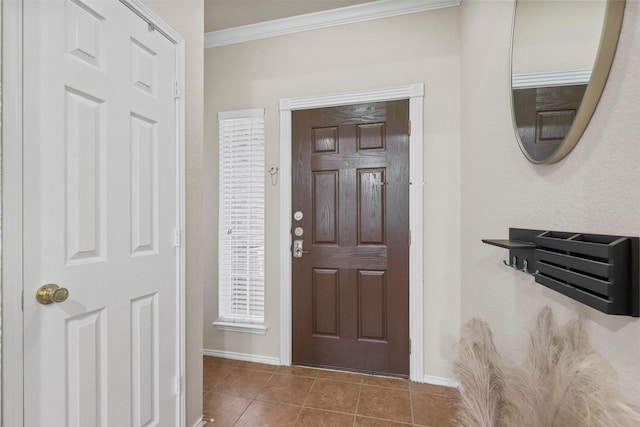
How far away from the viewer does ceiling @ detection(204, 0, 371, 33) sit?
2.24m

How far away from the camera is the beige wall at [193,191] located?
158 cm

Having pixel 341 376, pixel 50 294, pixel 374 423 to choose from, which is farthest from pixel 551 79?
pixel 341 376

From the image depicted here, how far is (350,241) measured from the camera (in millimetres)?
2330

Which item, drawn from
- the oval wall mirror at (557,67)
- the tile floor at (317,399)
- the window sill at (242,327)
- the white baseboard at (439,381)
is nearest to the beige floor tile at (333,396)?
the tile floor at (317,399)

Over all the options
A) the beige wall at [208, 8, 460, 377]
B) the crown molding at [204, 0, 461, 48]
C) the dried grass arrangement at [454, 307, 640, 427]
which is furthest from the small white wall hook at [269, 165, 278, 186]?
the dried grass arrangement at [454, 307, 640, 427]

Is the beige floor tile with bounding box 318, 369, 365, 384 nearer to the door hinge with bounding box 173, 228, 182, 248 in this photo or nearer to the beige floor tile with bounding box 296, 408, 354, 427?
the beige floor tile with bounding box 296, 408, 354, 427

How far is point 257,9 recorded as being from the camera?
232cm

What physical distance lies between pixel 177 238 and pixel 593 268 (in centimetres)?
157

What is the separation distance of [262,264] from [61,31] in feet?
6.24

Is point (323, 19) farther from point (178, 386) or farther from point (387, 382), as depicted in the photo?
point (387, 382)

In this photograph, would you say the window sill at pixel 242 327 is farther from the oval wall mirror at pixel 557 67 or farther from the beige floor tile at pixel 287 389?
the oval wall mirror at pixel 557 67

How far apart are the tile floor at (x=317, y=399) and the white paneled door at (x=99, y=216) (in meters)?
0.54

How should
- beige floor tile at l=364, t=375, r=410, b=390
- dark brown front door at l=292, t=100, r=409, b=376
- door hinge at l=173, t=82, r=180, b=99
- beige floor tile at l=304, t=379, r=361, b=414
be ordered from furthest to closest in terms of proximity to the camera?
dark brown front door at l=292, t=100, r=409, b=376, beige floor tile at l=364, t=375, r=410, b=390, beige floor tile at l=304, t=379, r=361, b=414, door hinge at l=173, t=82, r=180, b=99

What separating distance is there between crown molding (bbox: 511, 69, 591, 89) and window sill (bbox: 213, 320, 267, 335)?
2.34 meters
